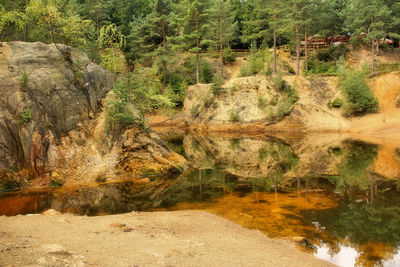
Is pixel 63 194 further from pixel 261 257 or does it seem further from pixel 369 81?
pixel 369 81

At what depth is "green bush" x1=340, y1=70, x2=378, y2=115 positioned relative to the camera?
34156mm

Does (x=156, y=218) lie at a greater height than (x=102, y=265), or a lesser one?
lesser

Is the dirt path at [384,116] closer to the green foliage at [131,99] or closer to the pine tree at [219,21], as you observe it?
the pine tree at [219,21]

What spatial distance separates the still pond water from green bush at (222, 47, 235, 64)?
1390 inches

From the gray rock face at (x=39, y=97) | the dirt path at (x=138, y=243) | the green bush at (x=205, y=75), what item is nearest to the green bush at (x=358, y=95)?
the green bush at (x=205, y=75)

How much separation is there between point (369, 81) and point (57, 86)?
38.1 meters

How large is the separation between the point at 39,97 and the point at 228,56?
42.1 m

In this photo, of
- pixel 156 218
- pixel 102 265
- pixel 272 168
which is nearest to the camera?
pixel 102 265

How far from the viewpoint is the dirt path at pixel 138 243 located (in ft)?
17.6

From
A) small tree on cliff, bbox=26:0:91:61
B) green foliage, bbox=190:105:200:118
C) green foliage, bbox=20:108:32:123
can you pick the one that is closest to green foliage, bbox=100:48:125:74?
small tree on cliff, bbox=26:0:91:61

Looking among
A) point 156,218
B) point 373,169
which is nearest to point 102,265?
point 156,218

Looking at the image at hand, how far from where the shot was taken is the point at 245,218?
966 centimetres

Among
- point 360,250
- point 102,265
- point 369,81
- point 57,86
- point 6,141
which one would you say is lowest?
point 360,250

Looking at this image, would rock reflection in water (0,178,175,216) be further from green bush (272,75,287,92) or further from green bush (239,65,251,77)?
green bush (239,65,251,77)
